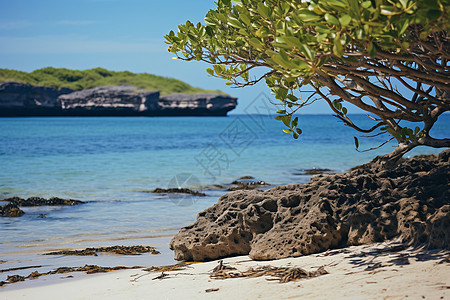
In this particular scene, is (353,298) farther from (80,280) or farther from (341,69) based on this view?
(80,280)

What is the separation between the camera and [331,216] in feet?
16.9

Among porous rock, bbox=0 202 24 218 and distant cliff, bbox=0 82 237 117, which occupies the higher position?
distant cliff, bbox=0 82 237 117

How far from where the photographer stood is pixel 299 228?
17.1ft

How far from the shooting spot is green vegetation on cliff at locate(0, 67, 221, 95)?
425 feet

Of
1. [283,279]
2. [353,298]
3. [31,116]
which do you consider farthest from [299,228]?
[31,116]

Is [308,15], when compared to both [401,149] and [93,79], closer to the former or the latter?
[401,149]

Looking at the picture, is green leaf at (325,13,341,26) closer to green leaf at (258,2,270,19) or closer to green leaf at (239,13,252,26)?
green leaf at (258,2,270,19)

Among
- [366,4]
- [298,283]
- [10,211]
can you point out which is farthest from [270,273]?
[10,211]

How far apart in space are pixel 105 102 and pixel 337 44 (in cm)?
11365

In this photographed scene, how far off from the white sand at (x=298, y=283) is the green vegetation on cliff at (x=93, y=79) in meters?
126

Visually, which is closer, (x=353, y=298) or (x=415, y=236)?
(x=353, y=298)

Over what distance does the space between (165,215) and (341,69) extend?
6.47 m

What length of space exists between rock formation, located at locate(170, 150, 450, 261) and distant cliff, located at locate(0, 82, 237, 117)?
3953 inches

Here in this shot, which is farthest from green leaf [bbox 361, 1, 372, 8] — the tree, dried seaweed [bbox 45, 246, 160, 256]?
dried seaweed [bbox 45, 246, 160, 256]
